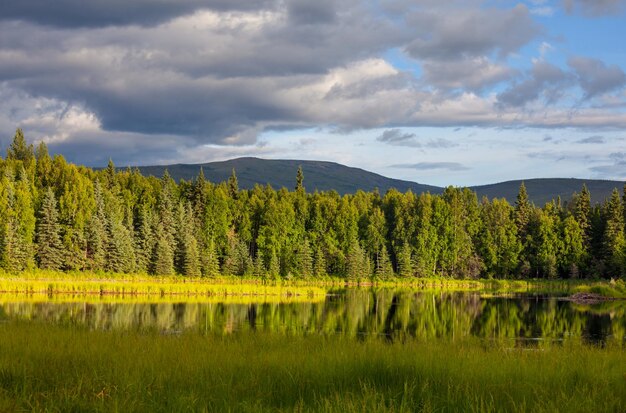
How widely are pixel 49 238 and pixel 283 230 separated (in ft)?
134

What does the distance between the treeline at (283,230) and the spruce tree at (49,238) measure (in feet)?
0.55

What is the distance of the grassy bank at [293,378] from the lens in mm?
9859

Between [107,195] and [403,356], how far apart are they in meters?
85.4

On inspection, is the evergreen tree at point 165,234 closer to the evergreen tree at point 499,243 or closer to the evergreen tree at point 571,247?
the evergreen tree at point 499,243

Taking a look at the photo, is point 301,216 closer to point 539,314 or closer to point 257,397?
→ point 539,314

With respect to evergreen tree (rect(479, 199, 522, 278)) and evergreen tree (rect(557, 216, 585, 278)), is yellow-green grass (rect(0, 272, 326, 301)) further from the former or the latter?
evergreen tree (rect(557, 216, 585, 278))

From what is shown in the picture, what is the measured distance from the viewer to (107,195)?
92.9 metres

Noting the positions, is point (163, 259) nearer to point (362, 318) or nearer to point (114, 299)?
point (114, 299)

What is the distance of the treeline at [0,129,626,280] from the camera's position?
82438mm

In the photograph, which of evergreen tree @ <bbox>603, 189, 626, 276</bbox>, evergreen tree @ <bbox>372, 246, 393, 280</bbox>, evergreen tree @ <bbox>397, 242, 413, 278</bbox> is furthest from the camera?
evergreen tree @ <bbox>397, 242, 413, 278</bbox>

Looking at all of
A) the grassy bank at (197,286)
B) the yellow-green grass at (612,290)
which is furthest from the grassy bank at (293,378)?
the yellow-green grass at (612,290)

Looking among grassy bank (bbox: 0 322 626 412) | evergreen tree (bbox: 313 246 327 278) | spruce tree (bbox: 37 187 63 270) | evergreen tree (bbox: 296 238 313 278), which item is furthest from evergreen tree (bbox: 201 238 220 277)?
grassy bank (bbox: 0 322 626 412)

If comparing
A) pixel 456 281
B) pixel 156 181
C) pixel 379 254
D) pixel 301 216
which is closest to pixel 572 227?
pixel 456 281

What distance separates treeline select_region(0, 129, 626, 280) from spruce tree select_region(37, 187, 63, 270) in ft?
0.55
